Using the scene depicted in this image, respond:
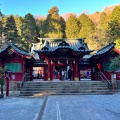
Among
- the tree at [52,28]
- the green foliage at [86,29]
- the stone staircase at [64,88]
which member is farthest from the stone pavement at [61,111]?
the tree at [52,28]

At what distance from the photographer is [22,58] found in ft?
77.4

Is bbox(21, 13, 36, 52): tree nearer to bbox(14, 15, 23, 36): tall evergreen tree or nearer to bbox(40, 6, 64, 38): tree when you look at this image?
bbox(14, 15, 23, 36): tall evergreen tree

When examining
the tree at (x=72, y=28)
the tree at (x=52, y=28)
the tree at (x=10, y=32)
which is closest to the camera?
the tree at (x=10, y=32)

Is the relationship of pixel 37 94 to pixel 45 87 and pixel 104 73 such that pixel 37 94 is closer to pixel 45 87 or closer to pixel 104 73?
pixel 45 87

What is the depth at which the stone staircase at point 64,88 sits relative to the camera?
743 inches

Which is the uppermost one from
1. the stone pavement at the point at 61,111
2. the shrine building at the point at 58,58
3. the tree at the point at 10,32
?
the tree at the point at 10,32

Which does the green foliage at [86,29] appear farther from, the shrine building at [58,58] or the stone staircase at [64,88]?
the stone staircase at [64,88]

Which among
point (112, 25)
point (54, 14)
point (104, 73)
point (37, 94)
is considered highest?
point (54, 14)

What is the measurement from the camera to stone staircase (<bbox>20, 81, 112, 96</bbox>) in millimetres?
18881

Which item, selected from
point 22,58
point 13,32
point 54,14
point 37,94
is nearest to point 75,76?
point 22,58

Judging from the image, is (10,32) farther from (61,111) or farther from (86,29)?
(61,111)

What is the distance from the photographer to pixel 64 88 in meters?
19.9

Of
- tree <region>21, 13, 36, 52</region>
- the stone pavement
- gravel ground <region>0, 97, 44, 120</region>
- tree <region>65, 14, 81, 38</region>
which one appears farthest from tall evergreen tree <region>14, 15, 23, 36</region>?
the stone pavement

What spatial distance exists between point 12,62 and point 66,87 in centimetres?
711
